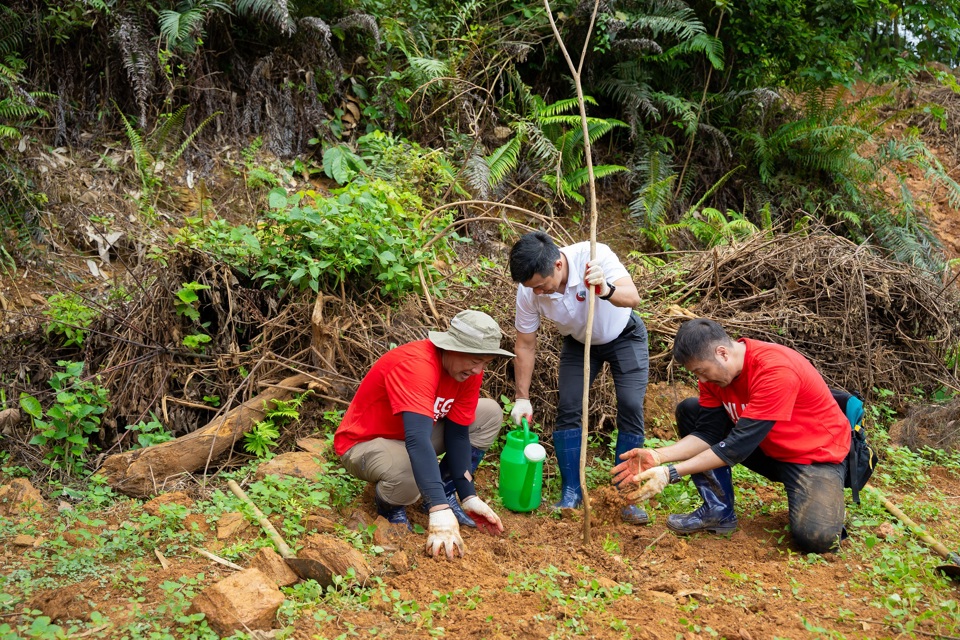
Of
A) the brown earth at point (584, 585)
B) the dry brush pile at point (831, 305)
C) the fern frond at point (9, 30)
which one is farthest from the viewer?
the fern frond at point (9, 30)

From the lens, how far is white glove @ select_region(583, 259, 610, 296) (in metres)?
3.92

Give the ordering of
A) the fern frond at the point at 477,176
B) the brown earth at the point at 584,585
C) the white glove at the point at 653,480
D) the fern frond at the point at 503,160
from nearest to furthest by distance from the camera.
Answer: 1. the brown earth at the point at 584,585
2. the white glove at the point at 653,480
3. the fern frond at the point at 477,176
4. the fern frond at the point at 503,160

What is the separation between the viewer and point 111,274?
252 inches

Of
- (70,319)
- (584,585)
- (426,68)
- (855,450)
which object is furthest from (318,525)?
(426,68)

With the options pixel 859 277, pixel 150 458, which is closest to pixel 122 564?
pixel 150 458

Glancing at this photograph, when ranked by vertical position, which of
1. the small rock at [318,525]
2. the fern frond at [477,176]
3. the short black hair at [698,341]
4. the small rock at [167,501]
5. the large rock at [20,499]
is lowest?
the large rock at [20,499]

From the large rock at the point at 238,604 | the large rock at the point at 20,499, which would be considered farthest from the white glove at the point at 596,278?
the large rock at the point at 20,499

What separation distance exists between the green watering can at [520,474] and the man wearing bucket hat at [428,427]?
0.73 feet

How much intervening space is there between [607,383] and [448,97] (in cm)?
440

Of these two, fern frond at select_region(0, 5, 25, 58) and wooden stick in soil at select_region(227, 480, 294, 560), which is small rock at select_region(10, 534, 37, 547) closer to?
wooden stick in soil at select_region(227, 480, 294, 560)

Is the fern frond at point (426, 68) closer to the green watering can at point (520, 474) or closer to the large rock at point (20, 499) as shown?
the green watering can at point (520, 474)

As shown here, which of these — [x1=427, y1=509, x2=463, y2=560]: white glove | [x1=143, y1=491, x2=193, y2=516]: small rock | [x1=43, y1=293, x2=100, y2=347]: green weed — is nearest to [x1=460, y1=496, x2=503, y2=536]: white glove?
[x1=427, y1=509, x2=463, y2=560]: white glove

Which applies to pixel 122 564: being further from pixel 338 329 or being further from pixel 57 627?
pixel 338 329

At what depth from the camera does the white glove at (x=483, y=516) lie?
155 inches
